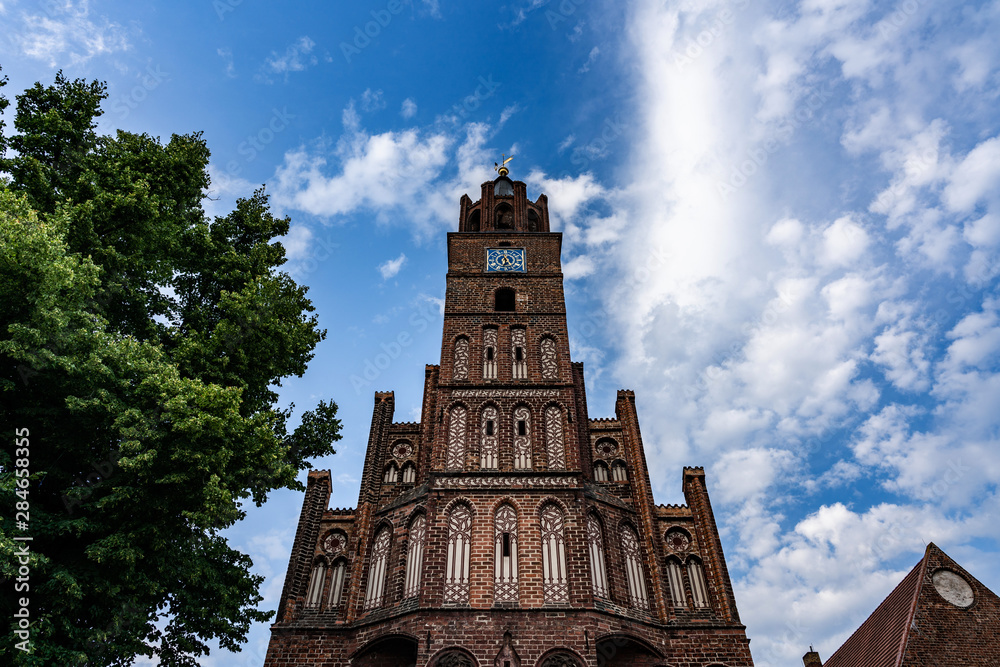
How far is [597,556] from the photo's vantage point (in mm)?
16500

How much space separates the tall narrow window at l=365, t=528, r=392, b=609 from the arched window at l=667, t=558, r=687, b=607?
7587mm

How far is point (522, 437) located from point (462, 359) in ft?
12.4

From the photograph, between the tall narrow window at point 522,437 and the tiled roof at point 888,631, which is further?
the tall narrow window at point 522,437

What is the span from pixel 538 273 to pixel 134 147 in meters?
13.9

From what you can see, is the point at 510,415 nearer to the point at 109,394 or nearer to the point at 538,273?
the point at 538,273

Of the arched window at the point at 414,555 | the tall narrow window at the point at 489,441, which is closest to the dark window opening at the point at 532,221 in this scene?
the tall narrow window at the point at 489,441

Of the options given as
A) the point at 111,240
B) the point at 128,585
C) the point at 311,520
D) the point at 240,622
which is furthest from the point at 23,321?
the point at 311,520

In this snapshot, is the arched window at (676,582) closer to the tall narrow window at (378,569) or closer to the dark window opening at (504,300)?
the tall narrow window at (378,569)

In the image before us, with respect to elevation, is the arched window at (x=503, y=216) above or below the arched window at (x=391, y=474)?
above

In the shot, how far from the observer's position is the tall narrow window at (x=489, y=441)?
18.5 meters

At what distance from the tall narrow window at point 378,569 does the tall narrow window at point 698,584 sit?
26.7ft

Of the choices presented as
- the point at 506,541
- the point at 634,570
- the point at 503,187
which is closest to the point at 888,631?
the point at 634,570

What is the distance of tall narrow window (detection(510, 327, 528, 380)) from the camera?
69.1 feet

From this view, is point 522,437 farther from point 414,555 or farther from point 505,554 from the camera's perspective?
point 414,555
